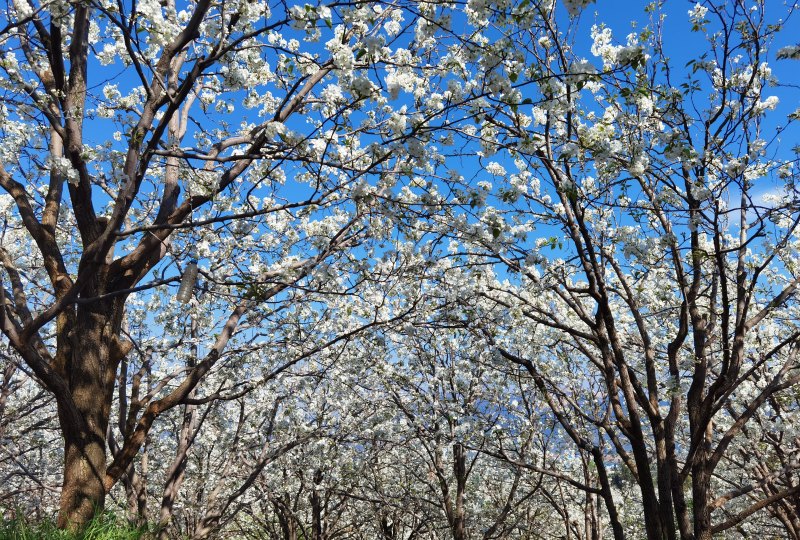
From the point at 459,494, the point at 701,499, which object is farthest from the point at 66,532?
the point at 459,494

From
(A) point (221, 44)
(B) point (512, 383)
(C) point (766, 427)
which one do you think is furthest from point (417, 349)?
(A) point (221, 44)

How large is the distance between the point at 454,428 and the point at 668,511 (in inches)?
154

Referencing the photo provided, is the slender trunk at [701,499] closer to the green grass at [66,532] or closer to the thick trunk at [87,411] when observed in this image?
the green grass at [66,532]

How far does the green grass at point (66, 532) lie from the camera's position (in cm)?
380

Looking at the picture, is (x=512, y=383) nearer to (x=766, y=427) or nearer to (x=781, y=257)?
(x=766, y=427)

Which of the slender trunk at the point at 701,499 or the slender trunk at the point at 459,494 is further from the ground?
the slender trunk at the point at 459,494

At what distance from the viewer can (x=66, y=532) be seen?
4.00 meters

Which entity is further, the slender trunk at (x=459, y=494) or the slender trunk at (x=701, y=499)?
the slender trunk at (x=459, y=494)

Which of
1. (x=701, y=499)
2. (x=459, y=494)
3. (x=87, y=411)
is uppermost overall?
(x=459, y=494)

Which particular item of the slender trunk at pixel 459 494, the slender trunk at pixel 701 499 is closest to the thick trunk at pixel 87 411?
the slender trunk at pixel 701 499

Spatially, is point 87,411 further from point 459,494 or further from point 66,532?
point 459,494

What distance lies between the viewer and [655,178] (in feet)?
19.7

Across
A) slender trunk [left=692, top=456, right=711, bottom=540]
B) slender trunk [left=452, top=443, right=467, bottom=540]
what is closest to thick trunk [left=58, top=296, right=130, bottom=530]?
slender trunk [left=692, top=456, right=711, bottom=540]

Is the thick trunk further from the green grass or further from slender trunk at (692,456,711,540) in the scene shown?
slender trunk at (692,456,711,540)
